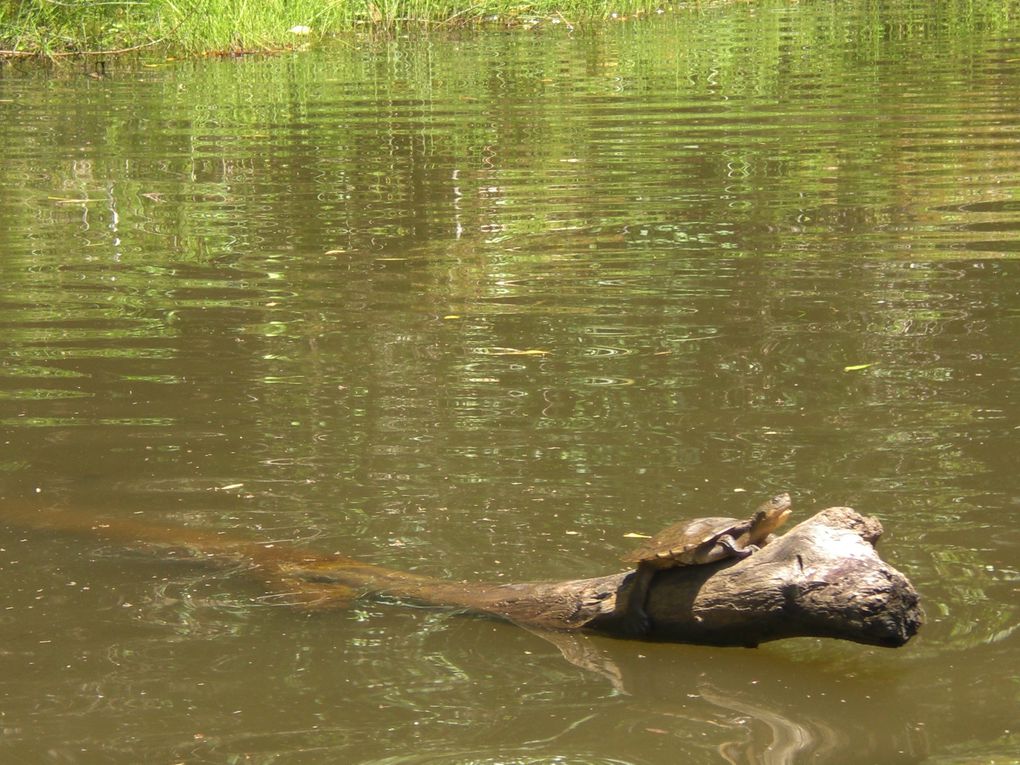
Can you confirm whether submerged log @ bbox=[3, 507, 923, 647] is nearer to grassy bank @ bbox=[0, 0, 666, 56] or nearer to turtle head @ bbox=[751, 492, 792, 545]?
turtle head @ bbox=[751, 492, 792, 545]

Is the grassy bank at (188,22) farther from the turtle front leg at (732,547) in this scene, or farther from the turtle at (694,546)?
the turtle front leg at (732,547)

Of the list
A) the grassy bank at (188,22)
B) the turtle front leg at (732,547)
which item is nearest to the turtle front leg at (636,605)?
the turtle front leg at (732,547)

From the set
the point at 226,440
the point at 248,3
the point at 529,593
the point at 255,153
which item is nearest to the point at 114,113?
the point at 255,153

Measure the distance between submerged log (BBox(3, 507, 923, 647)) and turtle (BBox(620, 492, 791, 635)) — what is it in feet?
0.08

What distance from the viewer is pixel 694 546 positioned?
137 inches

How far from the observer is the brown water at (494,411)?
347 centimetres

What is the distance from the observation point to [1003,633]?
3.71 m

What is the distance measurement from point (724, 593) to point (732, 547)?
0.10 metres

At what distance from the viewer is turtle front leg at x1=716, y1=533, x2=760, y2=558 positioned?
350cm

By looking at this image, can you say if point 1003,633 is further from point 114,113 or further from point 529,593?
point 114,113

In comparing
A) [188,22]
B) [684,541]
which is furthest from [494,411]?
[188,22]

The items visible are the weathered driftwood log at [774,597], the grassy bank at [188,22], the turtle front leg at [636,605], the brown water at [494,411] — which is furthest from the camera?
the grassy bank at [188,22]

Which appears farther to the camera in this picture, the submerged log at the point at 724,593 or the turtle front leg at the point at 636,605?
the turtle front leg at the point at 636,605

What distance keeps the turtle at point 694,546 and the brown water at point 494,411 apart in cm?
13
